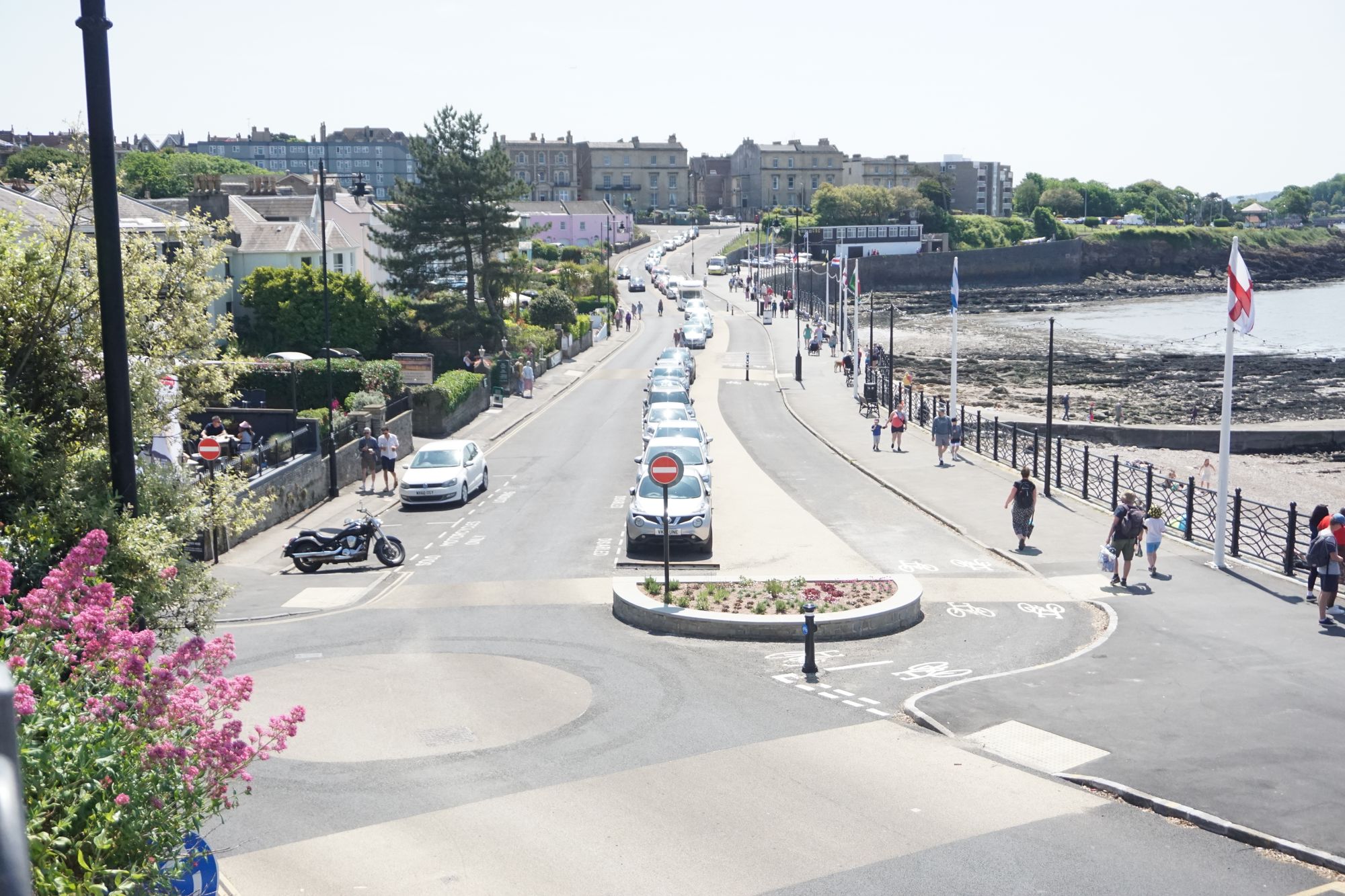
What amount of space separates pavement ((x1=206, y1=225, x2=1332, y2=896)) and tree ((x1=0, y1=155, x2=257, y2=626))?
254 centimetres

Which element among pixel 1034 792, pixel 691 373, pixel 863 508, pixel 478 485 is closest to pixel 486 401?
pixel 691 373

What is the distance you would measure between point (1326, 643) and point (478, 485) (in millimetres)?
21096

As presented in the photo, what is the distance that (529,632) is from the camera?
1731 cm

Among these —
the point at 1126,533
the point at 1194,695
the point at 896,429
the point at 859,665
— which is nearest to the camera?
the point at 1194,695

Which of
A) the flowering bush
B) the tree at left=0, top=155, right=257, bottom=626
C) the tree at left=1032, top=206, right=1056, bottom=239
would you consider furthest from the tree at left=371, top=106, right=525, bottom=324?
the tree at left=1032, top=206, right=1056, bottom=239

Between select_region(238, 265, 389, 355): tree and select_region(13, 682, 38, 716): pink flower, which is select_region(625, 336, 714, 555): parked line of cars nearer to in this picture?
select_region(13, 682, 38, 716): pink flower

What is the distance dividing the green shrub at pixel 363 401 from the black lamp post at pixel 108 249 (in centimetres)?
2753

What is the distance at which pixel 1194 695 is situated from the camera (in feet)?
44.5

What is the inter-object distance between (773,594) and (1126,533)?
5888 mm

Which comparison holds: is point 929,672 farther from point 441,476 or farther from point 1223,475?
point 441,476

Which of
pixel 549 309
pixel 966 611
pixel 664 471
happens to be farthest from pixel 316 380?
pixel 966 611

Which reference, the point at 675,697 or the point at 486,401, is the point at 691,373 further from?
the point at 675,697

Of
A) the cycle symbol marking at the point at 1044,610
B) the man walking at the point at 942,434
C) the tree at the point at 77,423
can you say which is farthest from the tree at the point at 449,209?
the tree at the point at 77,423

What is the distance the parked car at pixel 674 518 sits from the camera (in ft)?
75.0
